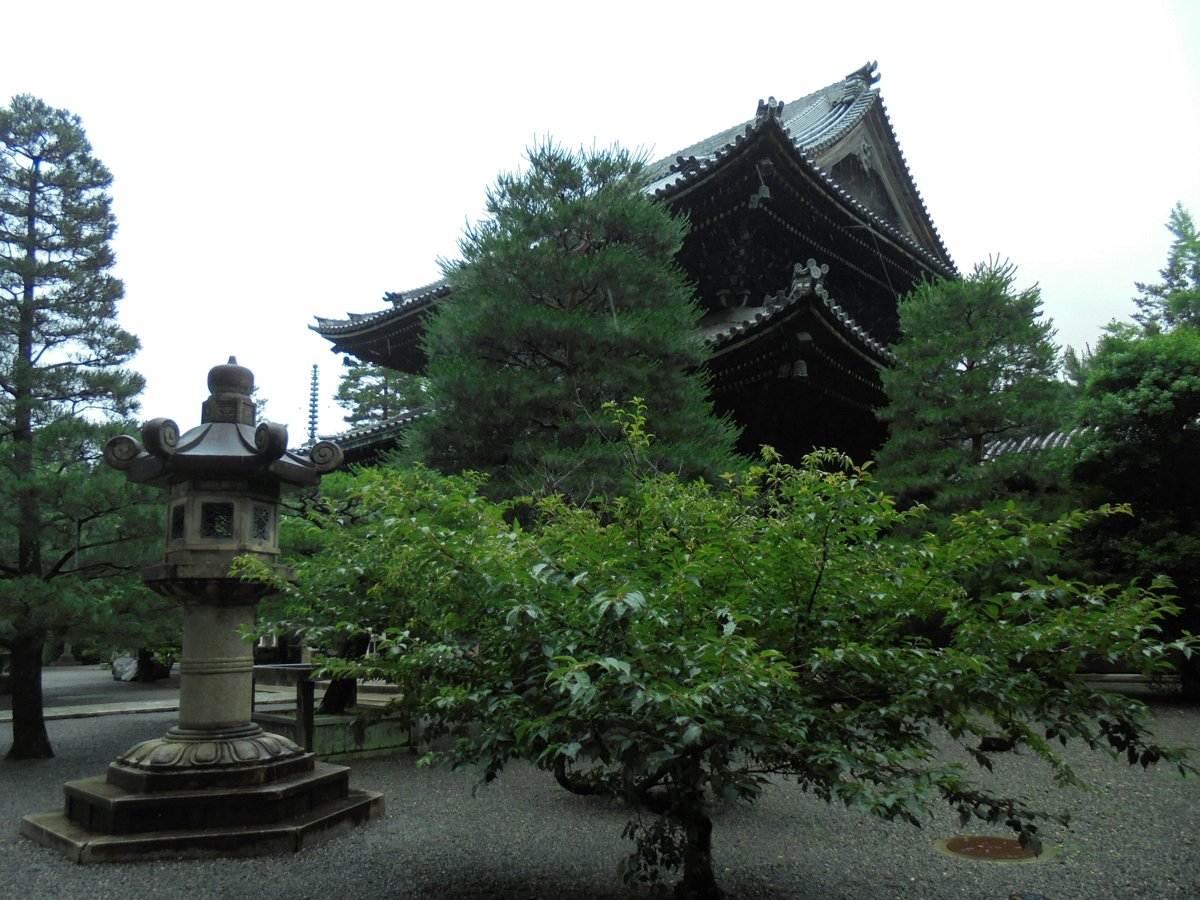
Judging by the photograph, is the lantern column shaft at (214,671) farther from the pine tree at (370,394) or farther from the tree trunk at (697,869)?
the pine tree at (370,394)

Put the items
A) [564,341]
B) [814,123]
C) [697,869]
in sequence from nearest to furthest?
[697,869]
[564,341]
[814,123]

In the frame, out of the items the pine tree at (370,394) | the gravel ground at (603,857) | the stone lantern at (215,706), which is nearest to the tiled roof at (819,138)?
the stone lantern at (215,706)

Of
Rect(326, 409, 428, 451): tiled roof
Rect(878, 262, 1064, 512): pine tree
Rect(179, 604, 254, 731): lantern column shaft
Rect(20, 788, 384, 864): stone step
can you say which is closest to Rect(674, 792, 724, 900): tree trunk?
Rect(20, 788, 384, 864): stone step

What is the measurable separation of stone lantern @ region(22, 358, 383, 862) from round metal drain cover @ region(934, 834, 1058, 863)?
399 centimetres

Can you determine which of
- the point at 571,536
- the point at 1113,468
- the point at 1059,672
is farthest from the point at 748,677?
the point at 1113,468

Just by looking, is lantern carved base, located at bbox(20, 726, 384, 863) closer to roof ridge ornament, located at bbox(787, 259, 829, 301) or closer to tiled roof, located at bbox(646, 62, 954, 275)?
roof ridge ornament, located at bbox(787, 259, 829, 301)

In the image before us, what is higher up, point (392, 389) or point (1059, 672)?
point (392, 389)

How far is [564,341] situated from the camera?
8.69 m

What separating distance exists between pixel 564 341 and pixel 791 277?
6.49 m

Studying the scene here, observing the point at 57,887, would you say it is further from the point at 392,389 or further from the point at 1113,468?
the point at 392,389

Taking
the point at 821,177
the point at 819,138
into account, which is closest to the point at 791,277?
the point at 821,177

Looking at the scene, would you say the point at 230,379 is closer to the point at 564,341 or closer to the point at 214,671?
the point at 214,671

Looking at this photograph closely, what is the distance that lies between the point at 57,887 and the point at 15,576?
16.4 feet

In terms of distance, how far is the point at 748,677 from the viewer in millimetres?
2709
